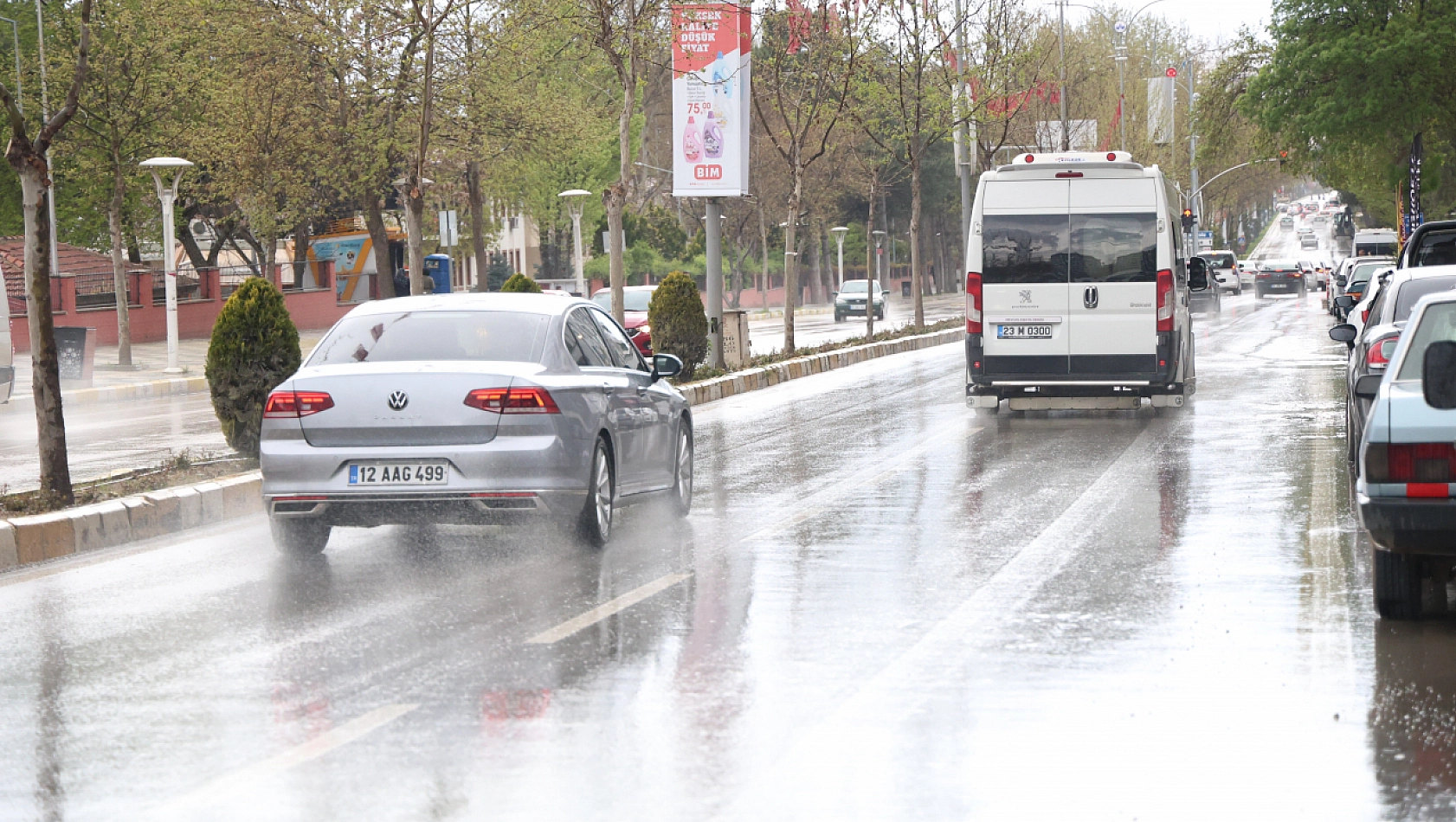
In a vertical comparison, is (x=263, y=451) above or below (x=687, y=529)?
above

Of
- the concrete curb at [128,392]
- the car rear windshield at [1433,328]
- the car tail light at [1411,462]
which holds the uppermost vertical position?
the car rear windshield at [1433,328]

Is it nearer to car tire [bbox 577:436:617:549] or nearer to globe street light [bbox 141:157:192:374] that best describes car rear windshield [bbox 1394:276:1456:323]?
car tire [bbox 577:436:617:549]

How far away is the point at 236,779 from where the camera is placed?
5.48m

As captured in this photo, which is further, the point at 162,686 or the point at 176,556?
the point at 176,556

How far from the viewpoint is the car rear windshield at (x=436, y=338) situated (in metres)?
10.2

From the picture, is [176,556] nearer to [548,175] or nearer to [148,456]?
[148,456]

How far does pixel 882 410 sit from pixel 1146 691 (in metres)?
14.5

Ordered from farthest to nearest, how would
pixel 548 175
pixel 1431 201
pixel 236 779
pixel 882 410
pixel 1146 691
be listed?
pixel 548 175 < pixel 1431 201 < pixel 882 410 < pixel 1146 691 < pixel 236 779

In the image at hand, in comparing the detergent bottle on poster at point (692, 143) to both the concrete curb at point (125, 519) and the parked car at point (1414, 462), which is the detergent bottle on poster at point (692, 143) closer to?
the concrete curb at point (125, 519)

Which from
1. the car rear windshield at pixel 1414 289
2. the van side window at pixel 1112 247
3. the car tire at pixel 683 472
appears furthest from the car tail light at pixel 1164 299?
the car tire at pixel 683 472

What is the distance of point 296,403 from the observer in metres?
9.83

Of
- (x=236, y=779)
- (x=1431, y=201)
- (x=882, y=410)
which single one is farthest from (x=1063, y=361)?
(x=1431, y=201)

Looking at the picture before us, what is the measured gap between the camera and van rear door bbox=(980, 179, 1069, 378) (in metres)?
18.2

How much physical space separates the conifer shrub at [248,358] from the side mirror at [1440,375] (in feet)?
32.5
